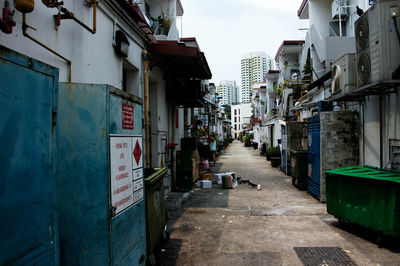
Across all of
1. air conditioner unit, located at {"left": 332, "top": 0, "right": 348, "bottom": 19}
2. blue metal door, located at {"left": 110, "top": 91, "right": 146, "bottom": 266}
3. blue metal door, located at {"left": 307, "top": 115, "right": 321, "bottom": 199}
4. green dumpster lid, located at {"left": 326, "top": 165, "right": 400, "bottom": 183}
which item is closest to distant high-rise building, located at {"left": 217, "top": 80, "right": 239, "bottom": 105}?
air conditioner unit, located at {"left": 332, "top": 0, "right": 348, "bottom": 19}

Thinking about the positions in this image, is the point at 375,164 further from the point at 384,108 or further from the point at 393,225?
the point at 393,225

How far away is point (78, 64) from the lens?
4.20 m

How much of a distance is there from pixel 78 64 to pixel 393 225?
18.9 feet

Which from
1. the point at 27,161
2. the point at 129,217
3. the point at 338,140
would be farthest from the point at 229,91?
the point at 27,161

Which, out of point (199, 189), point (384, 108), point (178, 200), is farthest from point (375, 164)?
point (199, 189)

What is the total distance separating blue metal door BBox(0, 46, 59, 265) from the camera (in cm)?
178

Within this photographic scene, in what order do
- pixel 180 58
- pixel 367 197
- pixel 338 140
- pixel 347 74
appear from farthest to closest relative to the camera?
1. pixel 180 58
2. pixel 338 140
3. pixel 347 74
4. pixel 367 197

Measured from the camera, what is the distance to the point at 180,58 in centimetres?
878

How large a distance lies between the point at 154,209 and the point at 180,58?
5.67 m

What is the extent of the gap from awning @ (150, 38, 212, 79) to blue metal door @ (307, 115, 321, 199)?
4.10 meters

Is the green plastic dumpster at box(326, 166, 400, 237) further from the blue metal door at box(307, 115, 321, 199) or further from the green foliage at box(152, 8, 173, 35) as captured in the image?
the green foliage at box(152, 8, 173, 35)

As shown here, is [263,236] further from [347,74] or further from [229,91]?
[229,91]

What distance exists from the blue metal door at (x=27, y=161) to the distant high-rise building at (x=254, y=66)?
4205 inches

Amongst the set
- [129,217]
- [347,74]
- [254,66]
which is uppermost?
[254,66]
